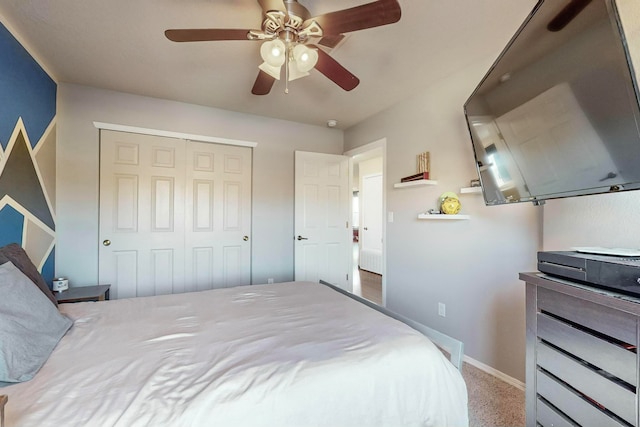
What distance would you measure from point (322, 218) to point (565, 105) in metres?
2.90

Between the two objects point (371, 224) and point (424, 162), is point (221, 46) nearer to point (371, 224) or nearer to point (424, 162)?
point (424, 162)

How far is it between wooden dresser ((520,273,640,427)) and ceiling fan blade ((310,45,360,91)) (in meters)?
→ 1.49

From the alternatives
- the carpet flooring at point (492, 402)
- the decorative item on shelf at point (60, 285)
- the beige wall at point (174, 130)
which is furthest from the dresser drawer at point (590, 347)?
the decorative item on shelf at point (60, 285)

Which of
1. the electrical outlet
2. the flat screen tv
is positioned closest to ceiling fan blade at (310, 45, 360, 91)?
the flat screen tv

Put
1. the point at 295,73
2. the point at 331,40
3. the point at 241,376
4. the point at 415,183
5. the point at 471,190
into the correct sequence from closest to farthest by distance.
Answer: the point at 241,376 → the point at 331,40 → the point at 295,73 → the point at 471,190 → the point at 415,183

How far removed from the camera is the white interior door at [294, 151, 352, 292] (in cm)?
371

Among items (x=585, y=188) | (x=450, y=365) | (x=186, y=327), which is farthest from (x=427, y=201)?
(x=186, y=327)

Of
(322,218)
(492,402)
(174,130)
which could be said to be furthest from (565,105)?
(174,130)

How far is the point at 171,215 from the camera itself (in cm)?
315

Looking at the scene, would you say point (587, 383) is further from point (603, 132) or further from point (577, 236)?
point (603, 132)

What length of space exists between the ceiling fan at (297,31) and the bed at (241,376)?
143 cm

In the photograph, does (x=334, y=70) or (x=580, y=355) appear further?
(x=334, y=70)

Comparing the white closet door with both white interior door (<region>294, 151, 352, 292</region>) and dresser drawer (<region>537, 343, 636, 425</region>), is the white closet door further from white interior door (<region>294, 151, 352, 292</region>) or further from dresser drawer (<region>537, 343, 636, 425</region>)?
dresser drawer (<region>537, 343, 636, 425</region>)

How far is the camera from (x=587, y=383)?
1.07 metres
